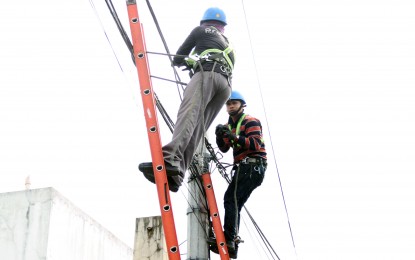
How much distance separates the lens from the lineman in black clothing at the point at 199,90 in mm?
4688

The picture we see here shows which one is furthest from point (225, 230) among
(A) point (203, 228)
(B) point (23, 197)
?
(B) point (23, 197)

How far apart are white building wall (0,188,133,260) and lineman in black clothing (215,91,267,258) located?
108 inches

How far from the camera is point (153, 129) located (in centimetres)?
465

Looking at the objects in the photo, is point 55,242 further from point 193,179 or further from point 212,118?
point 212,118

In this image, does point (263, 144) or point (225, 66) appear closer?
point (225, 66)

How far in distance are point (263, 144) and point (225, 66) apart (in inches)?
57.0

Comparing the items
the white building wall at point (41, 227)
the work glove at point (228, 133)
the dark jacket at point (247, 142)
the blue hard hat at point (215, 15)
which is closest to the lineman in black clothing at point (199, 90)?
the blue hard hat at point (215, 15)

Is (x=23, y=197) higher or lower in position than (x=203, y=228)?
higher

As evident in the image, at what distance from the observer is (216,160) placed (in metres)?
6.74

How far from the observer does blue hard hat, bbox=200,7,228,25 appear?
6.06 meters

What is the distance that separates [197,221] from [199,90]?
1546 millimetres

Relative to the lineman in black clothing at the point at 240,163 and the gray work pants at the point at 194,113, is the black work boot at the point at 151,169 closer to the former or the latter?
the gray work pants at the point at 194,113

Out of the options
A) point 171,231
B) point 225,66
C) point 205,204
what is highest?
point 225,66

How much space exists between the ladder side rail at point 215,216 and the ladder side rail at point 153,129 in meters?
1.77
